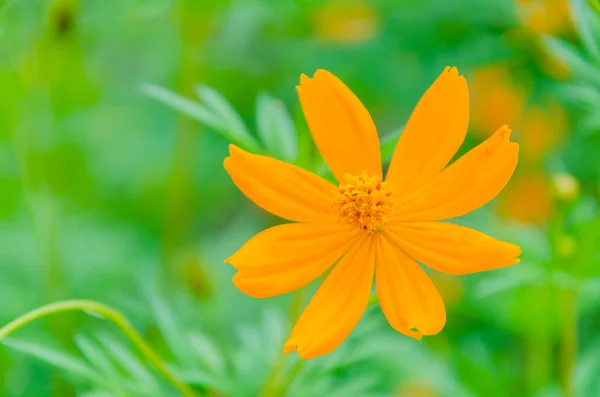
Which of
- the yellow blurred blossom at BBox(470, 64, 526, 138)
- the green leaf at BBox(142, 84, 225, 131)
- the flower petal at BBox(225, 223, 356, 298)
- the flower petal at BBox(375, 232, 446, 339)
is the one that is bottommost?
the flower petal at BBox(375, 232, 446, 339)

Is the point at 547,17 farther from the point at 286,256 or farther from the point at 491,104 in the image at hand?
the point at 286,256

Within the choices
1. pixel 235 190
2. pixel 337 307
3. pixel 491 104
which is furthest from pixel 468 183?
pixel 235 190

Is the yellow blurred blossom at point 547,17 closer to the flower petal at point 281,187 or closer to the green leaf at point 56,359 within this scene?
the flower petal at point 281,187

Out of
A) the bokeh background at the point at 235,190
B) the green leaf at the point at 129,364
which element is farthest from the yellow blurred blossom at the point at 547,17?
the green leaf at the point at 129,364

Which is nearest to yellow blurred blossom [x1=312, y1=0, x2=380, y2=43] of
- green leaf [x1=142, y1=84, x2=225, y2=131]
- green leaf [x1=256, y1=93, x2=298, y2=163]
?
green leaf [x1=256, y1=93, x2=298, y2=163]

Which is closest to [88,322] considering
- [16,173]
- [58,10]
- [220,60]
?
[16,173]

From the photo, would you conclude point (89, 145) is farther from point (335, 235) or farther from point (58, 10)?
point (335, 235)

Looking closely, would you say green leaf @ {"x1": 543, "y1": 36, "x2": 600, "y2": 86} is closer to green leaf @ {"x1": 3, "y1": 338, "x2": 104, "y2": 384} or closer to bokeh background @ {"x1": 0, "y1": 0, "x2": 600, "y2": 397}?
bokeh background @ {"x1": 0, "y1": 0, "x2": 600, "y2": 397}
